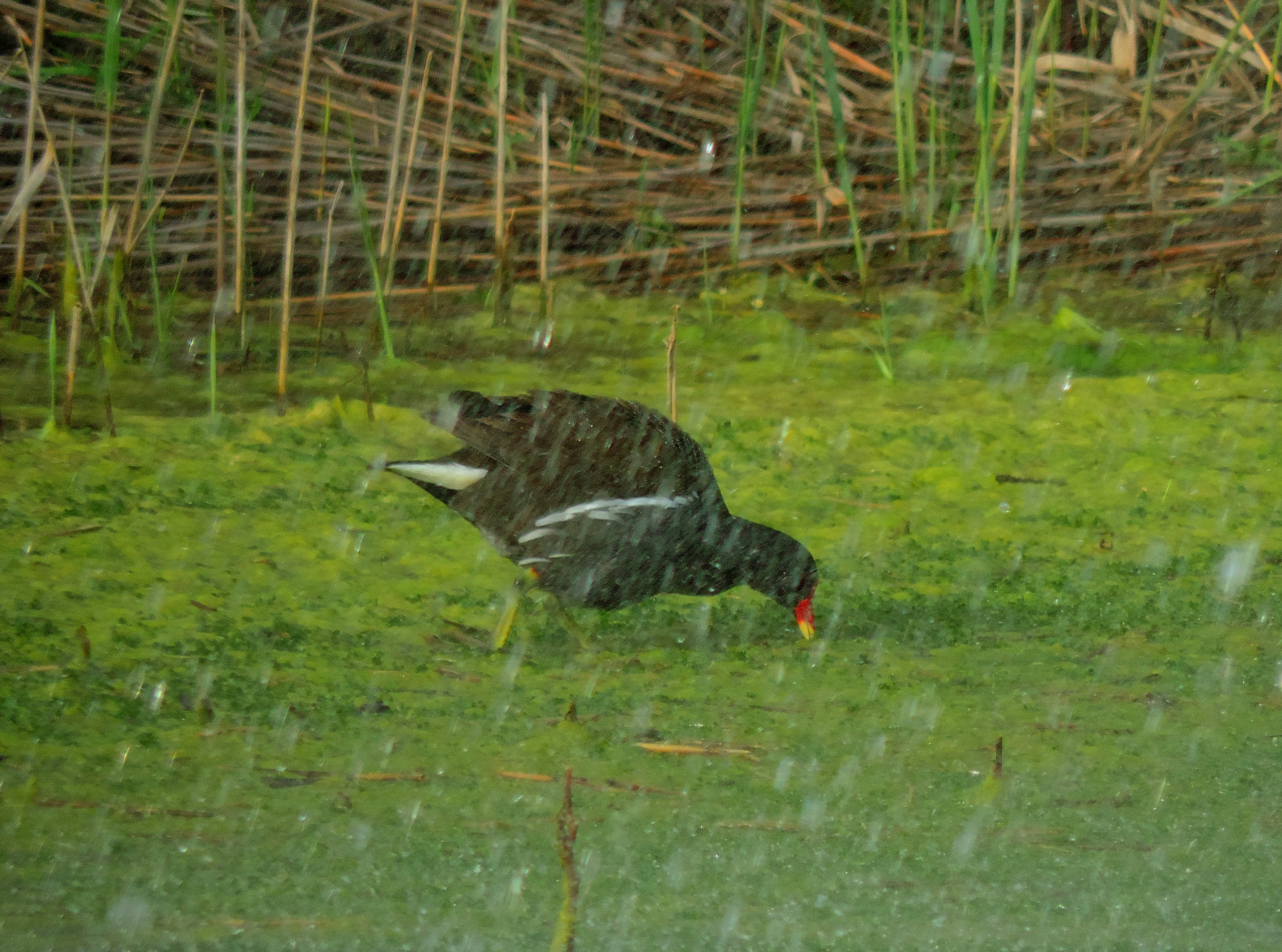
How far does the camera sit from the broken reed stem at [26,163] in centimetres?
252

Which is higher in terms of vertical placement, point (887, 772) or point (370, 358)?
point (370, 358)

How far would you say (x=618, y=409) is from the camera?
7.12 feet

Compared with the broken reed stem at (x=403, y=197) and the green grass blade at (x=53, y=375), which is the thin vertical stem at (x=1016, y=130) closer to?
the broken reed stem at (x=403, y=197)

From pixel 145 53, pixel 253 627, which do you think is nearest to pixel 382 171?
pixel 145 53

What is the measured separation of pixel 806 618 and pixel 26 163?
1724mm

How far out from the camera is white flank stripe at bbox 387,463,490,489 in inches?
84.4

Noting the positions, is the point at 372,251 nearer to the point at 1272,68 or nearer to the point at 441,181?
the point at 441,181

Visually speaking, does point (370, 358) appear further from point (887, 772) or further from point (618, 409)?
point (887, 772)

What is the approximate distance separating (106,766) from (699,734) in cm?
62

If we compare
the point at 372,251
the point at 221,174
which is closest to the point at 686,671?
the point at 372,251

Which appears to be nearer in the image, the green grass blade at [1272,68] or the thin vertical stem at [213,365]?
the thin vertical stem at [213,365]

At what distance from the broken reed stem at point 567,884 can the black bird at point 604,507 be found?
2.53 feet

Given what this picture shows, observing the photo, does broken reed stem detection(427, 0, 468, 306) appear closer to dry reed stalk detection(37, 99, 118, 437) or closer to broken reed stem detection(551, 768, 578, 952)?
dry reed stalk detection(37, 99, 118, 437)

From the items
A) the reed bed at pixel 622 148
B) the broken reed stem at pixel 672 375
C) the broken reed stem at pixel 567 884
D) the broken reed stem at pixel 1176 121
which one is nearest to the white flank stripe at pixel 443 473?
the broken reed stem at pixel 672 375
